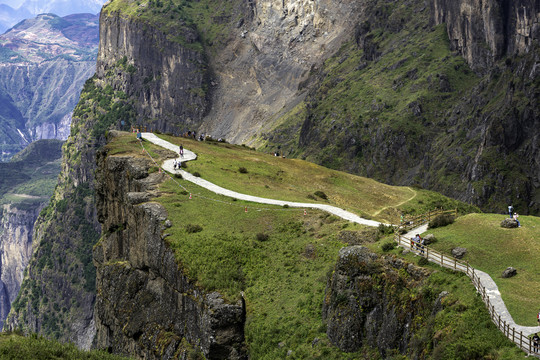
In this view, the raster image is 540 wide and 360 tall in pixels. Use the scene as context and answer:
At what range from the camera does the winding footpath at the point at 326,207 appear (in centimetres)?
3962

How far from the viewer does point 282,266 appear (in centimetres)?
6694

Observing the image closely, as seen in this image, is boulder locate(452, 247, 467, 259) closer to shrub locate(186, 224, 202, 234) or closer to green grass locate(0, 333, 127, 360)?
green grass locate(0, 333, 127, 360)

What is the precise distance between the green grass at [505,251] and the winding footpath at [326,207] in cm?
46

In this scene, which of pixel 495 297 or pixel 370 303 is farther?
pixel 370 303

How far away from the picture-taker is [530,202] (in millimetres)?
165125

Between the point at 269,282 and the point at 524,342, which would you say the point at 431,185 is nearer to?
the point at 269,282

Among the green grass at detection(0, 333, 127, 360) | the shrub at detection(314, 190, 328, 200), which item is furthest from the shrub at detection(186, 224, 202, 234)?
the shrub at detection(314, 190, 328, 200)

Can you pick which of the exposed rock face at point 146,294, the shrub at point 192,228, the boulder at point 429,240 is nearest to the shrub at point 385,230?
the boulder at point 429,240

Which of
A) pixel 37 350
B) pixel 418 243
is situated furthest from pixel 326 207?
pixel 37 350

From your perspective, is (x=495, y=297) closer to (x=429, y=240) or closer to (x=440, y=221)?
(x=429, y=240)

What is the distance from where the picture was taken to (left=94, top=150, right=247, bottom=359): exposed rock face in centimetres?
6084

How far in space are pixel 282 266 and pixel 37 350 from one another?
2330 centimetres

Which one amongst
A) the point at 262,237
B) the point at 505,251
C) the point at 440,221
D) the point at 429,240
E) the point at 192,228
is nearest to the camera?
the point at 505,251

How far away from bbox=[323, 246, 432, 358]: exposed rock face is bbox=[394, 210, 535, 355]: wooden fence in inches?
74.5
